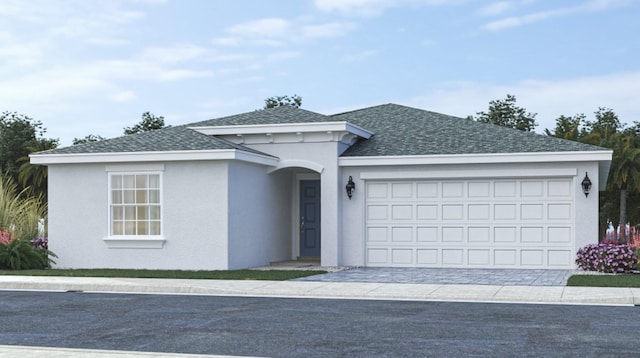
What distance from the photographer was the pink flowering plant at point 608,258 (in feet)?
61.1

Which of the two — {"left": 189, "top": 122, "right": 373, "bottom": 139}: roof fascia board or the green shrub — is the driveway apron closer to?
{"left": 189, "top": 122, "right": 373, "bottom": 139}: roof fascia board

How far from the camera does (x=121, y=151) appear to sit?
20.8 metres

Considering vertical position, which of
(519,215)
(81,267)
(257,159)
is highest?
(257,159)

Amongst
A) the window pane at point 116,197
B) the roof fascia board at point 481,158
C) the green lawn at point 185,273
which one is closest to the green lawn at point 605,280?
the roof fascia board at point 481,158

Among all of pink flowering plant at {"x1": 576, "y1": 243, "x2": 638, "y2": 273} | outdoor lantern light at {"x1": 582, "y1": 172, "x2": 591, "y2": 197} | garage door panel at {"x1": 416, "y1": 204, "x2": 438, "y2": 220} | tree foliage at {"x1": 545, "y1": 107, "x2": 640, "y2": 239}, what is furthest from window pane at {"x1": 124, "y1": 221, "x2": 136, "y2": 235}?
tree foliage at {"x1": 545, "y1": 107, "x2": 640, "y2": 239}

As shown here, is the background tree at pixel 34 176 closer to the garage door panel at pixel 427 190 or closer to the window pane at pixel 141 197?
the window pane at pixel 141 197

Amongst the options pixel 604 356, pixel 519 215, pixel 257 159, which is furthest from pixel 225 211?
pixel 604 356

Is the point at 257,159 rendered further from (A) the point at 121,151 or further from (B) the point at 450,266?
(B) the point at 450,266

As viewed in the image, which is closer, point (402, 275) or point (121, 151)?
point (402, 275)

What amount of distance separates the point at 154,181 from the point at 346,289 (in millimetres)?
7373

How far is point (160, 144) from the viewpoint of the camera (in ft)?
68.9

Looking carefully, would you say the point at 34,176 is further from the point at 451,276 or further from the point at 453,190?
the point at 451,276

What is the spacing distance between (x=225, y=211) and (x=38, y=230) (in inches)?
295

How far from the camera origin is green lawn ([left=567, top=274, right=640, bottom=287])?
15516mm
